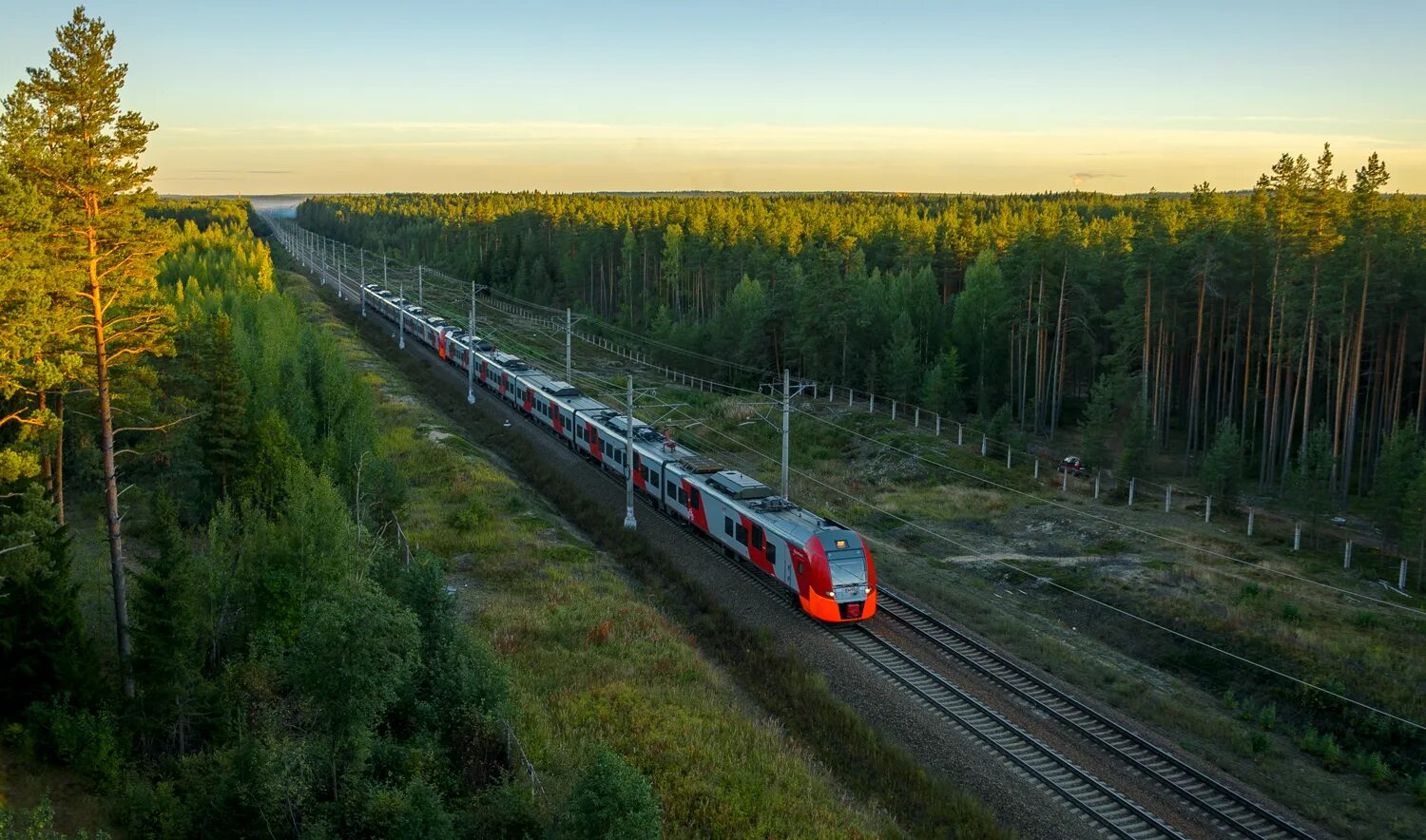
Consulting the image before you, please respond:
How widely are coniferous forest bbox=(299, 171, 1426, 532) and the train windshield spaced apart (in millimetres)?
18525

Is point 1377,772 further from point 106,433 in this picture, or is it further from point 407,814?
point 106,433

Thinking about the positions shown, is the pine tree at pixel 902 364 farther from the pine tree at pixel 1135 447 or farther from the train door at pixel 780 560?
the train door at pixel 780 560

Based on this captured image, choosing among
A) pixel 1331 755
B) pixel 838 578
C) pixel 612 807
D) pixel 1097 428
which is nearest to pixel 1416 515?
pixel 1331 755

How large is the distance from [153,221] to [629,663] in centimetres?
1517

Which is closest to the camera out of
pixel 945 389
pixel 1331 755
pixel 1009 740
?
pixel 1009 740

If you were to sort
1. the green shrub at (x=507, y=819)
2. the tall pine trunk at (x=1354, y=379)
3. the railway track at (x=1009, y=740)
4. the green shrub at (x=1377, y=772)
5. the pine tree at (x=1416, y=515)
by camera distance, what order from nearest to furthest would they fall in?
the green shrub at (x=507, y=819), the railway track at (x=1009, y=740), the green shrub at (x=1377, y=772), the pine tree at (x=1416, y=515), the tall pine trunk at (x=1354, y=379)

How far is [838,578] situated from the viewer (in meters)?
27.0

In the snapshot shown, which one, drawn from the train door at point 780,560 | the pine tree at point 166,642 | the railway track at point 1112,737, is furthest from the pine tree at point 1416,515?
the pine tree at point 166,642

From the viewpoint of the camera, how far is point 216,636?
80.3 feet

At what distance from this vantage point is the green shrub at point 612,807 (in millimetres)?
12250

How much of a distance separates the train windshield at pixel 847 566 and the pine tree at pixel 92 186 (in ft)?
56.2

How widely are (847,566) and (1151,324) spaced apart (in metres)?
33.1

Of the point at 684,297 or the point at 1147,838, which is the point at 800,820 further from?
the point at 684,297

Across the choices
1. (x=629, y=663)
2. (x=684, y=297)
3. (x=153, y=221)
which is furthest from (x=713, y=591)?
(x=684, y=297)
